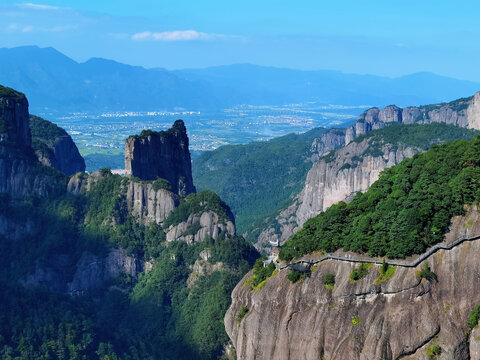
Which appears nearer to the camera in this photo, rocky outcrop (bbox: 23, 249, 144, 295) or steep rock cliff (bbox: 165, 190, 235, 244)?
steep rock cliff (bbox: 165, 190, 235, 244)

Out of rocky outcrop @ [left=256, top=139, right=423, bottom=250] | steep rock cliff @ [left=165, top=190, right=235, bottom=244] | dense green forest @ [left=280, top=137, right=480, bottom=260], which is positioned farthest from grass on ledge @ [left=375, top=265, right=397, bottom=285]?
rocky outcrop @ [left=256, top=139, right=423, bottom=250]

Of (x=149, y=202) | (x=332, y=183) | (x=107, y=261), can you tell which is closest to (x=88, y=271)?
(x=107, y=261)

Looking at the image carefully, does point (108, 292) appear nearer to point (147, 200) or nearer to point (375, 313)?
point (147, 200)

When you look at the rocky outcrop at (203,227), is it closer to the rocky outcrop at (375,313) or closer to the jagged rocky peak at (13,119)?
the jagged rocky peak at (13,119)

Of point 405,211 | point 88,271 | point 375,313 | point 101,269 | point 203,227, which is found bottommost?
point 88,271

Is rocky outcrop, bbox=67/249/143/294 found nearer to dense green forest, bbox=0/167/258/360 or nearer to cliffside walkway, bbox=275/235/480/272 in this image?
dense green forest, bbox=0/167/258/360

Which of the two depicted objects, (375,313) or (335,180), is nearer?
(375,313)

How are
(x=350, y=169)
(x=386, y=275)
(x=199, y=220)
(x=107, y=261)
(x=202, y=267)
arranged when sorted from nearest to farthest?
(x=386, y=275) < (x=202, y=267) < (x=199, y=220) < (x=107, y=261) < (x=350, y=169)

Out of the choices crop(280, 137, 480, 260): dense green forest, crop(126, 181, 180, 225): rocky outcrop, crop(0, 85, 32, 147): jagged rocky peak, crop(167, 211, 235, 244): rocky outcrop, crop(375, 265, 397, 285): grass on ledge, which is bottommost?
crop(167, 211, 235, 244): rocky outcrop
